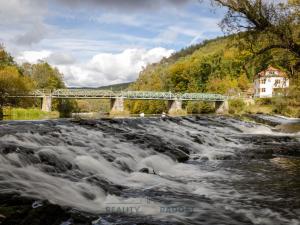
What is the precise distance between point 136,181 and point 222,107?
72277 millimetres

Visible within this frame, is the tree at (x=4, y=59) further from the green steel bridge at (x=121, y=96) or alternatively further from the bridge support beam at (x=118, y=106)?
the bridge support beam at (x=118, y=106)

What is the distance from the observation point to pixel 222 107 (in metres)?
81.6

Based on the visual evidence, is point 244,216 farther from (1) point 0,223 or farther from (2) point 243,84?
(2) point 243,84

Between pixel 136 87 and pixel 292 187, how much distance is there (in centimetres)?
11637

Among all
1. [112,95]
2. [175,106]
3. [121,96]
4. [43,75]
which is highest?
[43,75]

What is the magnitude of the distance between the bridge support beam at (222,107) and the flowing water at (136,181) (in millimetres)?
61930

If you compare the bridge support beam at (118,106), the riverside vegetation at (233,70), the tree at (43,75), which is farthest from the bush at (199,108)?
the tree at (43,75)

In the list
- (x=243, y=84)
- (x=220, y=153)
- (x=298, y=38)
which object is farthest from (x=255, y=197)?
(x=243, y=84)

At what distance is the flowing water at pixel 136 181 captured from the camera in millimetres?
7469

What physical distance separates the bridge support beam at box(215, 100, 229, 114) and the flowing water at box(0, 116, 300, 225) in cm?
6193

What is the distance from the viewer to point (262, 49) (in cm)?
1947

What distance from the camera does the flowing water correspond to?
7469 mm

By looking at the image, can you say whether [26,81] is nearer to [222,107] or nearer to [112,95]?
[112,95]

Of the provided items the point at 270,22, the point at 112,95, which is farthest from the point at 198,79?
the point at 270,22
